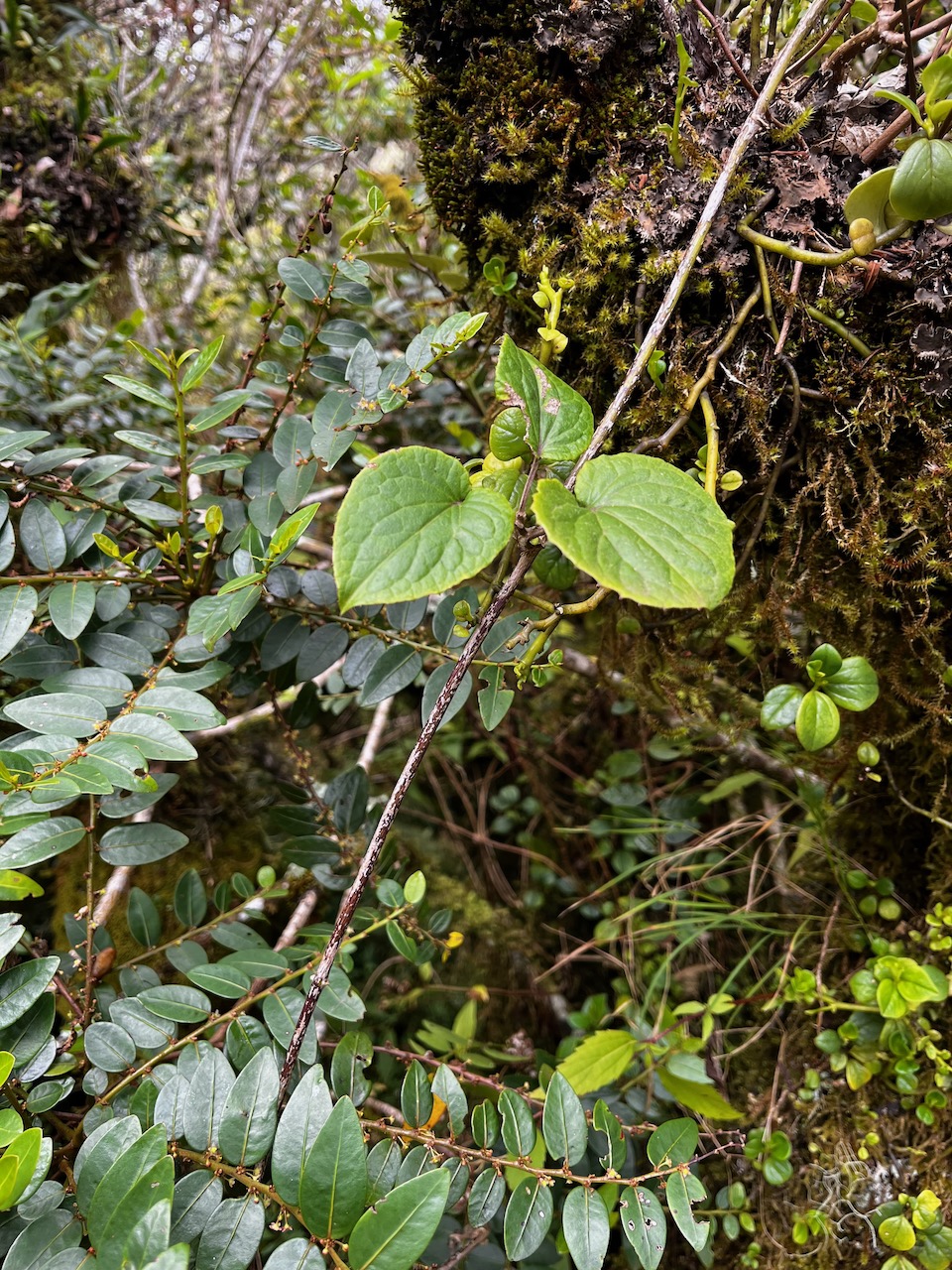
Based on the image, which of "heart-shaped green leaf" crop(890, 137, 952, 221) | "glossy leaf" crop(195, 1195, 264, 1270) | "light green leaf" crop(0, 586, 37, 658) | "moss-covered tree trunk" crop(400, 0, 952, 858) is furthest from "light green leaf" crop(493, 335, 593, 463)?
"glossy leaf" crop(195, 1195, 264, 1270)

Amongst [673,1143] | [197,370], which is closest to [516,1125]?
[673,1143]

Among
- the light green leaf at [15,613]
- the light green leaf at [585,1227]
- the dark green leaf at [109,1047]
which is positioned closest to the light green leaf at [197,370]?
the light green leaf at [15,613]

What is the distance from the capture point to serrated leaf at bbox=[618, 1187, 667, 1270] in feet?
1.90

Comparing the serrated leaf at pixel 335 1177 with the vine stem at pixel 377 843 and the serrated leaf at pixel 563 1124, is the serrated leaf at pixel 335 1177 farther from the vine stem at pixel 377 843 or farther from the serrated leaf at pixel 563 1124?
the serrated leaf at pixel 563 1124

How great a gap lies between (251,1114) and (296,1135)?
54mm

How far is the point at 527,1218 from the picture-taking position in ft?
1.96

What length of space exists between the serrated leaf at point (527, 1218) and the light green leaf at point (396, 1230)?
0.56 ft

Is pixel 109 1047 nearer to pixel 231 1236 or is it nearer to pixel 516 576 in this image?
pixel 231 1236

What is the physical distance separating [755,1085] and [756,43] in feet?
4.53

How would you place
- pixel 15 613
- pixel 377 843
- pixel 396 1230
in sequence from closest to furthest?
pixel 396 1230
pixel 377 843
pixel 15 613

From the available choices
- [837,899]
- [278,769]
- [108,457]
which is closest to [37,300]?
[108,457]

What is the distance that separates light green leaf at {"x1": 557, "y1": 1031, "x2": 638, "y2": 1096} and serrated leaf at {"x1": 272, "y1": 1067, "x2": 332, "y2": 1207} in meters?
0.48

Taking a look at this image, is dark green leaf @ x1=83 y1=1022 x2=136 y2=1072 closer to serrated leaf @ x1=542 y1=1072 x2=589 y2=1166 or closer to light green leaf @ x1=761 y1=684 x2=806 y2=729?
serrated leaf @ x1=542 y1=1072 x2=589 y2=1166

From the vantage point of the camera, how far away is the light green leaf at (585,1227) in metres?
0.56
